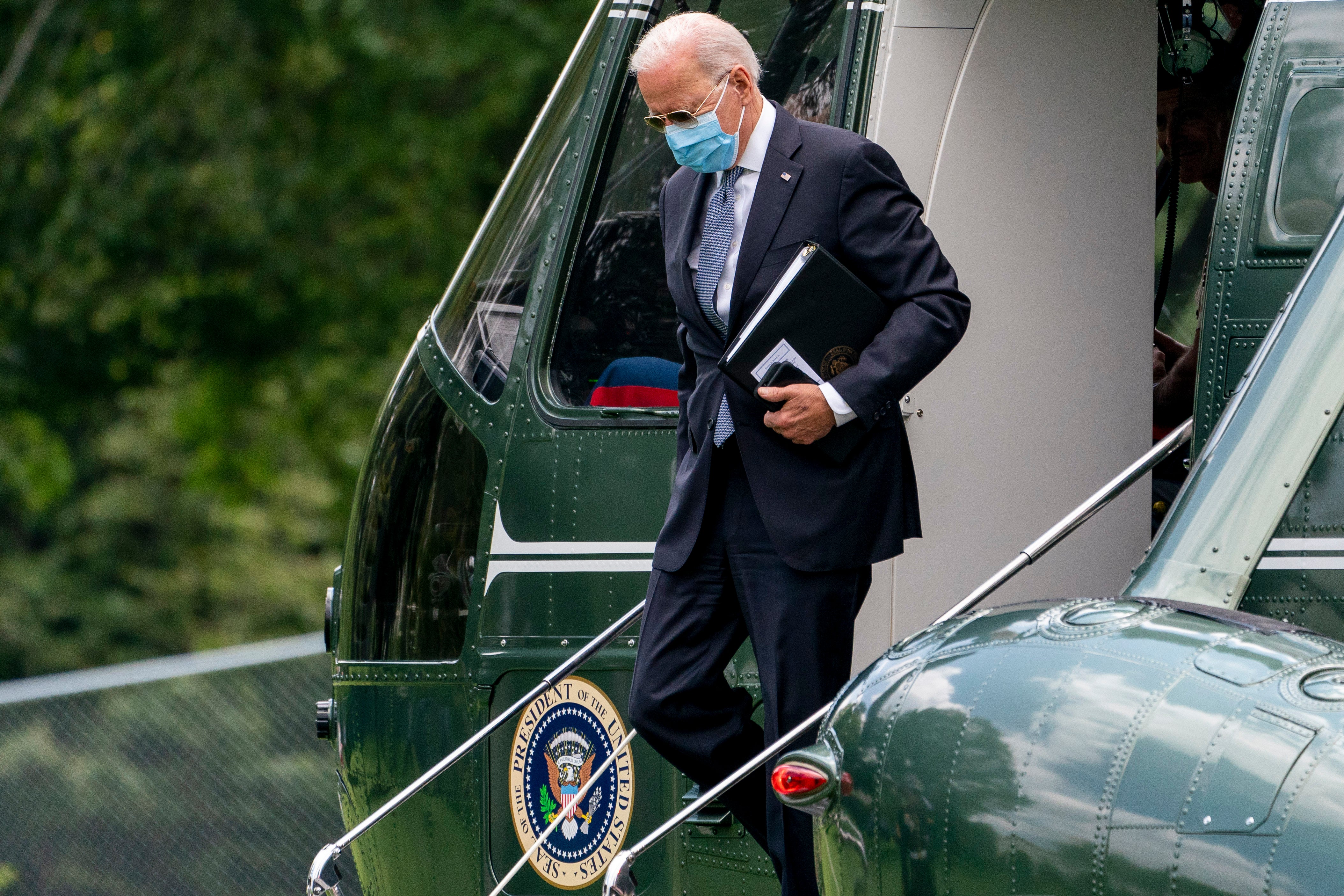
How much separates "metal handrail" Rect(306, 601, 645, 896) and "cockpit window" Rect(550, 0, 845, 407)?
0.57 m

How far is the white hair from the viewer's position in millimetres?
3041

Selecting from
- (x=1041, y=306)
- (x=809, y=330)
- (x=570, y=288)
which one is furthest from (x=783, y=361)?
(x=570, y=288)

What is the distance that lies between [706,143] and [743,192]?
129 millimetres

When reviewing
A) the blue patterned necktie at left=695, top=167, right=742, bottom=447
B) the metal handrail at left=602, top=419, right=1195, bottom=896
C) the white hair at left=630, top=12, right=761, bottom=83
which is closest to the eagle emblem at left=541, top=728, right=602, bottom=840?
the metal handrail at left=602, top=419, right=1195, bottom=896

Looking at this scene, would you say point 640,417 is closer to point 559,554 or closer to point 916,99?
point 559,554

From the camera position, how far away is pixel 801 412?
114 inches

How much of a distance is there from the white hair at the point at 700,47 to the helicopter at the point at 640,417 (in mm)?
598

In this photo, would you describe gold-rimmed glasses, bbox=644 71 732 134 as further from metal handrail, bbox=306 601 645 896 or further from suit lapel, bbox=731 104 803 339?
metal handrail, bbox=306 601 645 896

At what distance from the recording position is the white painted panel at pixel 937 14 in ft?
11.9

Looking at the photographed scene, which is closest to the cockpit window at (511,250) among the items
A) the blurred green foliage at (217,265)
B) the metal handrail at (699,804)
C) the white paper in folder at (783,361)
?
the white paper in folder at (783,361)

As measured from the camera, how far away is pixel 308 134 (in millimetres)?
Answer: 14086

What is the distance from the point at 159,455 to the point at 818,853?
14271 mm

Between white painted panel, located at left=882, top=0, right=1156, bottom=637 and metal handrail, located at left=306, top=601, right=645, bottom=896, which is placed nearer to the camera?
metal handrail, located at left=306, top=601, right=645, bottom=896

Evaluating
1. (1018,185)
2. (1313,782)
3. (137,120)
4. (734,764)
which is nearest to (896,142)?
(1018,185)
